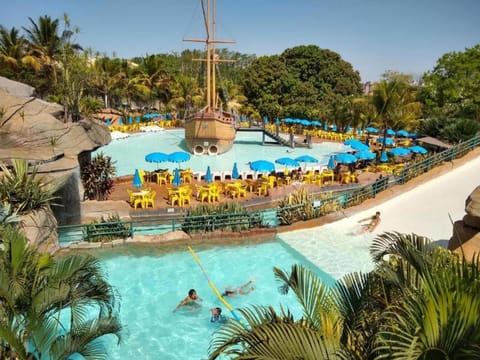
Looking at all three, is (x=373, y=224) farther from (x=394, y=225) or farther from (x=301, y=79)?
(x=301, y=79)

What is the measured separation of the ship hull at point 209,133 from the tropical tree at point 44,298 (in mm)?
23930

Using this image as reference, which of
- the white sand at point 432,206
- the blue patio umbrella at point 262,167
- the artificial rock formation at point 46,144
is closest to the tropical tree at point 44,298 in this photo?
the artificial rock formation at point 46,144

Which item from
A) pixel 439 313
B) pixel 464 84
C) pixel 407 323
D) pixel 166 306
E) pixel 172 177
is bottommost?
pixel 166 306

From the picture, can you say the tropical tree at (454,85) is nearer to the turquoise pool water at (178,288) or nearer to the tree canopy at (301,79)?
the tree canopy at (301,79)

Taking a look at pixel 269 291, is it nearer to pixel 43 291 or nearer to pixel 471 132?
pixel 43 291

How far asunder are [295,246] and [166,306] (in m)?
4.75

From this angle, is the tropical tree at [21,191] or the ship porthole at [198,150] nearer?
the tropical tree at [21,191]

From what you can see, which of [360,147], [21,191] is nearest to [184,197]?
[21,191]

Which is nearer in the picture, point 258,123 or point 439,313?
point 439,313

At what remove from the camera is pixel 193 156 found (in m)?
28.6

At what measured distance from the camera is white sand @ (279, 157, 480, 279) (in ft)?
36.3

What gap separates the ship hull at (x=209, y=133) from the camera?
2792 centimetres

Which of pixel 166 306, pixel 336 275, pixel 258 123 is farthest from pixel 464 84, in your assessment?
pixel 166 306

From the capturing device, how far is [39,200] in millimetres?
9266
